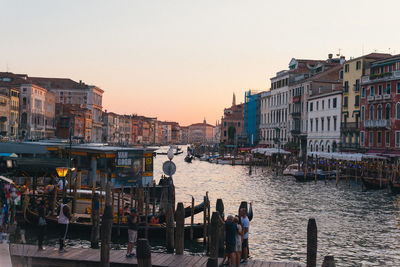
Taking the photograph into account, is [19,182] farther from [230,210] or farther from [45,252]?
[45,252]

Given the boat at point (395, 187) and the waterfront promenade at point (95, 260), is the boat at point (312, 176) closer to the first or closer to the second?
the boat at point (395, 187)

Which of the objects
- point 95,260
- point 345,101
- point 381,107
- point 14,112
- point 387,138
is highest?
point 345,101

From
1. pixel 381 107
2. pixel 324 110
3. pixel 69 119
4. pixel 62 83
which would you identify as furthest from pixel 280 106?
pixel 62 83

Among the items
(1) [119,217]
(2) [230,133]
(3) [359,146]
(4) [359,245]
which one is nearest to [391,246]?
(4) [359,245]

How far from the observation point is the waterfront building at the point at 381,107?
1873 inches

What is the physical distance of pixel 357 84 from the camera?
2169 inches

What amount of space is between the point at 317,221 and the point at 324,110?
41552 millimetres

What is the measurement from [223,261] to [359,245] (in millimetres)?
7951

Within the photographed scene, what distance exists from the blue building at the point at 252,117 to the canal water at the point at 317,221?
57.4m

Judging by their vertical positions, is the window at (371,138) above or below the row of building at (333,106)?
below

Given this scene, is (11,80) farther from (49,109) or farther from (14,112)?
(49,109)

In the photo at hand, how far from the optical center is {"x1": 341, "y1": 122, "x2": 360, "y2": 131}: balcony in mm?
54844

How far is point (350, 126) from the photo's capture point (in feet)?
184

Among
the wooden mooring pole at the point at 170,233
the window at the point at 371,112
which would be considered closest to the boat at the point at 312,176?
the window at the point at 371,112
